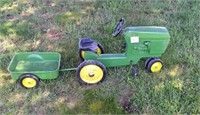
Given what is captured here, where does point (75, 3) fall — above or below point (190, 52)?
above

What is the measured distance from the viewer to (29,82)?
3.21m

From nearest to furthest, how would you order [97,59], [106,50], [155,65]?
[97,59] → [155,65] → [106,50]

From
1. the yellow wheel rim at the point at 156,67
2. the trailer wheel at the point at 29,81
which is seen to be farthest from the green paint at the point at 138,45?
the trailer wheel at the point at 29,81

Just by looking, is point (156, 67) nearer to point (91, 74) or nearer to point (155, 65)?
point (155, 65)

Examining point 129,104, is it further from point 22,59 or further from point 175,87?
point 22,59

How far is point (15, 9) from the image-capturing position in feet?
16.6

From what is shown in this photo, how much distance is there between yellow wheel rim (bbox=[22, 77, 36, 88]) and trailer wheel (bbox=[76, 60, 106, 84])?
592 mm

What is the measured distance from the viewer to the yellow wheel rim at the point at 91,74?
317 centimetres

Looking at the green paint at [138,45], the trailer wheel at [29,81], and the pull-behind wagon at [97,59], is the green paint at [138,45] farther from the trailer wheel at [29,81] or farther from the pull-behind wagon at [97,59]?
the trailer wheel at [29,81]

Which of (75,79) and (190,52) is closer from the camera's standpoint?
(75,79)

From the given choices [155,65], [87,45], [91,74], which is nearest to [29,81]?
[91,74]

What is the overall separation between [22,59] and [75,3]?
221cm

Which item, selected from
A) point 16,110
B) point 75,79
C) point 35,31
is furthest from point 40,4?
point 16,110

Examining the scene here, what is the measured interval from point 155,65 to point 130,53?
15.7 inches
